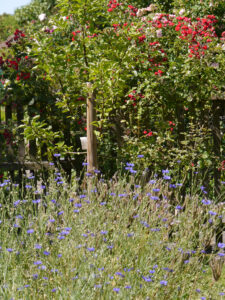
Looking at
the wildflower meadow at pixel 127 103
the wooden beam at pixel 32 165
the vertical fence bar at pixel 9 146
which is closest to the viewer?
the wildflower meadow at pixel 127 103

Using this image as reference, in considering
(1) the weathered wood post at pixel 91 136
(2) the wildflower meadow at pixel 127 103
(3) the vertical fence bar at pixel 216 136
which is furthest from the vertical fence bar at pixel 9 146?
(3) the vertical fence bar at pixel 216 136

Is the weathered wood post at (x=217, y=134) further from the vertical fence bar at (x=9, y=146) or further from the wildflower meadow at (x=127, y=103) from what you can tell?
the vertical fence bar at (x=9, y=146)

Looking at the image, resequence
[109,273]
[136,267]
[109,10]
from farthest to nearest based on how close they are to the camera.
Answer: [109,10] < [136,267] < [109,273]

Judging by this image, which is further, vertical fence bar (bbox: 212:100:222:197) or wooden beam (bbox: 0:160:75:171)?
wooden beam (bbox: 0:160:75:171)

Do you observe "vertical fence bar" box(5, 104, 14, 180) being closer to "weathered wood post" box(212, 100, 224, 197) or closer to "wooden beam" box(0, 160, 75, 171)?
"wooden beam" box(0, 160, 75, 171)

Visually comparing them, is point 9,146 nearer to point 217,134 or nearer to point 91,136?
point 91,136

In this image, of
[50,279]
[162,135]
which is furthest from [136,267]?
[162,135]

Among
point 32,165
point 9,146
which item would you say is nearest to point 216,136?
point 32,165

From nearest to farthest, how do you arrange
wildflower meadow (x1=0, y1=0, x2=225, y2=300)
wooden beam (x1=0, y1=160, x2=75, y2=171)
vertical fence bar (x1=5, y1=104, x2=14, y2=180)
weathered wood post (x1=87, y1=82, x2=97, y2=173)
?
wildflower meadow (x1=0, y1=0, x2=225, y2=300)
weathered wood post (x1=87, y1=82, x2=97, y2=173)
wooden beam (x1=0, y1=160, x2=75, y2=171)
vertical fence bar (x1=5, y1=104, x2=14, y2=180)

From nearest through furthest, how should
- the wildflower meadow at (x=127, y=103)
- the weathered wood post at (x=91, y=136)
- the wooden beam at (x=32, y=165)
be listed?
the wildflower meadow at (x=127, y=103), the weathered wood post at (x=91, y=136), the wooden beam at (x=32, y=165)

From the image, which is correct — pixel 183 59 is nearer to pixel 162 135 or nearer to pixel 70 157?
pixel 162 135

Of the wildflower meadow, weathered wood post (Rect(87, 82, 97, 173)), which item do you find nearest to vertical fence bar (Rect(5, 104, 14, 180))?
the wildflower meadow

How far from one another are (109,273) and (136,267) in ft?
0.77

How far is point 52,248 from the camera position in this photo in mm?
2729
